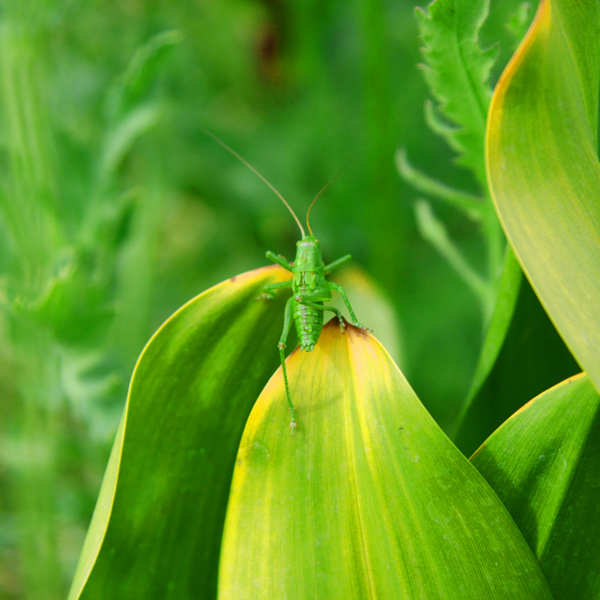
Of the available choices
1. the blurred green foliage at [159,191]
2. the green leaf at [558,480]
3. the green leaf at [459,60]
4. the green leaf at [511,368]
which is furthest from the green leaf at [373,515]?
the blurred green foliage at [159,191]

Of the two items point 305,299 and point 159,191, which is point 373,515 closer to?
point 305,299

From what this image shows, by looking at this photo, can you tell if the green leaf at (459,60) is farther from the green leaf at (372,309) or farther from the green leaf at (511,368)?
the green leaf at (372,309)

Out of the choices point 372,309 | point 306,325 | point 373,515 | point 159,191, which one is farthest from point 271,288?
point 159,191

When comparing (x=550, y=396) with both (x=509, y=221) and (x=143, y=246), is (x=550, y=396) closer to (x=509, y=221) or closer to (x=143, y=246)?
(x=509, y=221)

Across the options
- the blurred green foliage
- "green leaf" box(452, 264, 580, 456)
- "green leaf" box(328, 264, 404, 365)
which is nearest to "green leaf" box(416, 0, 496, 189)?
the blurred green foliage

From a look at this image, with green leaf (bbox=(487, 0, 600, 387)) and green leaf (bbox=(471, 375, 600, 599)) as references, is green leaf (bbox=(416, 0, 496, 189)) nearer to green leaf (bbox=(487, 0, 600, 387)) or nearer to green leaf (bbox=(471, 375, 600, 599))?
green leaf (bbox=(487, 0, 600, 387))
